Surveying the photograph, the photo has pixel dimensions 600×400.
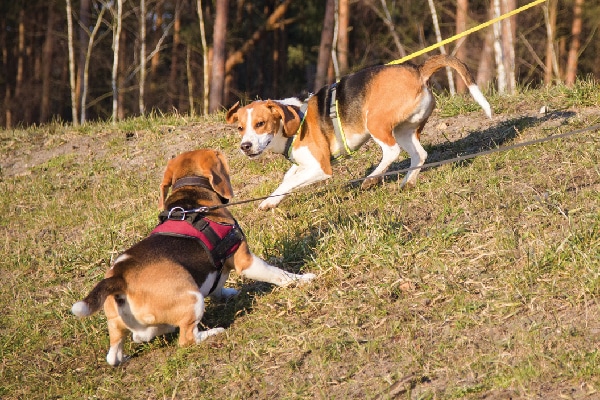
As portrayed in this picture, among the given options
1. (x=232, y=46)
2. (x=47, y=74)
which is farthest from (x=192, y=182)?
(x=47, y=74)

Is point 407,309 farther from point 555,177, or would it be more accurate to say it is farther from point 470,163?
point 470,163

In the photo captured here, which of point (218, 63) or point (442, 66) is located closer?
point (442, 66)

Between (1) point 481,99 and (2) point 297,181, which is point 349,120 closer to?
(2) point 297,181

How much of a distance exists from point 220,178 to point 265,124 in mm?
1950

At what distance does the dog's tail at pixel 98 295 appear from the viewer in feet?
14.3

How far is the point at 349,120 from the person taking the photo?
7.43 meters

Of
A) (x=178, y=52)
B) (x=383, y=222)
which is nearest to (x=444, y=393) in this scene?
(x=383, y=222)

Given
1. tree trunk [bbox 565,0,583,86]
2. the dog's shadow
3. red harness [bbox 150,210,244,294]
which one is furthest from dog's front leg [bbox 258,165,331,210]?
tree trunk [bbox 565,0,583,86]

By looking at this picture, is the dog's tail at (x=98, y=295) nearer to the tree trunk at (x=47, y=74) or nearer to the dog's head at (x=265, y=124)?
the dog's head at (x=265, y=124)

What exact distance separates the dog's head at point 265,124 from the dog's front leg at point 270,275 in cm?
199

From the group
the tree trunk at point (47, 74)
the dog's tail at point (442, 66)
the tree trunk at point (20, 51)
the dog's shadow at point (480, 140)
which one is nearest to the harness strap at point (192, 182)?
the dog's shadow at point (480, 140)

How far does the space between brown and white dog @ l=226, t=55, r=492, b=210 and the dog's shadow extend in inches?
20.7

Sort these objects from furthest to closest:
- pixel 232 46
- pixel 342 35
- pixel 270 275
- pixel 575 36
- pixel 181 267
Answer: pixel 232 46 → pixel 575 36 → pixel 342 35 → pixel 270 275 → pixel 181 267

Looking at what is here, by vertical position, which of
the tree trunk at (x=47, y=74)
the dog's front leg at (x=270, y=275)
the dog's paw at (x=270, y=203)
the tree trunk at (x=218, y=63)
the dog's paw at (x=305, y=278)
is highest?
the dog's front leg at (x=270, y=275)
